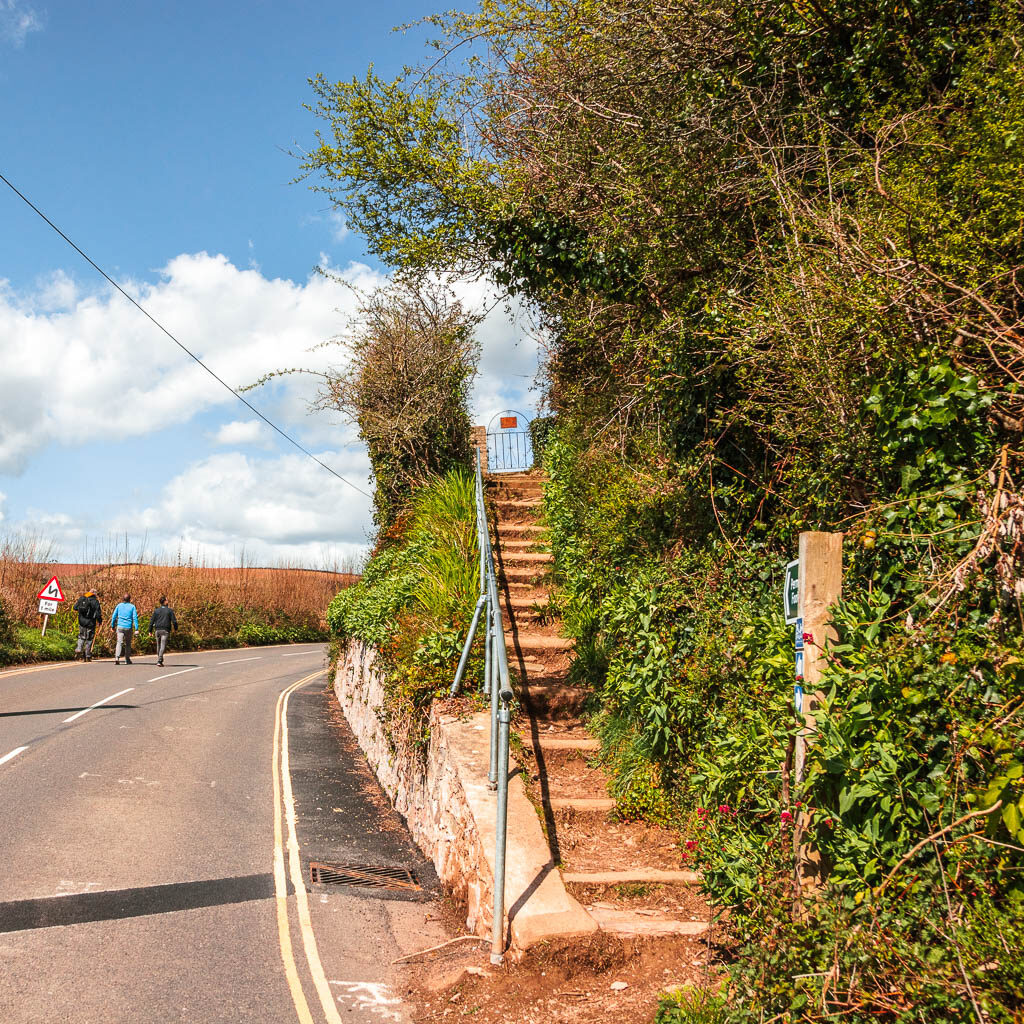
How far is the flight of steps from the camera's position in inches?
203

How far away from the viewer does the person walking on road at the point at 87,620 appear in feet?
71.9

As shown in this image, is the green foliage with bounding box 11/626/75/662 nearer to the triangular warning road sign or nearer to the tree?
the triangular warning road sign

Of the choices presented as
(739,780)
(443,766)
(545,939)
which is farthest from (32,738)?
(739,780)

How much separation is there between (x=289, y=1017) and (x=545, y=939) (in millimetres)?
1505

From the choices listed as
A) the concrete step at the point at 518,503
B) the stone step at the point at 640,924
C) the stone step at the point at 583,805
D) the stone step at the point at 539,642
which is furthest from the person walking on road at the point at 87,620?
the stone step at the point at 640,924

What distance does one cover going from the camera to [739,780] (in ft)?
15.3

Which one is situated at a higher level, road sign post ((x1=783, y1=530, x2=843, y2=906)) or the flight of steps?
road sign post ((x1=783, y1=530, x2=843, y2=906))

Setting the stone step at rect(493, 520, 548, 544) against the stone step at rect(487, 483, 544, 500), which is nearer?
the stone step at rect(493, 520, 548, 544)

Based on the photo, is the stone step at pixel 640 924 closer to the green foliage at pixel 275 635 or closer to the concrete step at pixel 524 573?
the concrete step at pixel 524 573

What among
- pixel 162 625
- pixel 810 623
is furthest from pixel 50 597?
pixel 810 623

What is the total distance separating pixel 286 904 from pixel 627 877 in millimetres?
2699

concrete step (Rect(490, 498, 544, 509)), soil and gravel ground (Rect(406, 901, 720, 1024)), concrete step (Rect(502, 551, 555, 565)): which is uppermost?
concrete step (Rect(490, 498, 544, 509))

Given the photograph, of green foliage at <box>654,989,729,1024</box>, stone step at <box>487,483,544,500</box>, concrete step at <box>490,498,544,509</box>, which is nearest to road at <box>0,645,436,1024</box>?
green foliage at <box>654,989,729,1024</box>

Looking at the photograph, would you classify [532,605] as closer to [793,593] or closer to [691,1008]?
[793,593]
